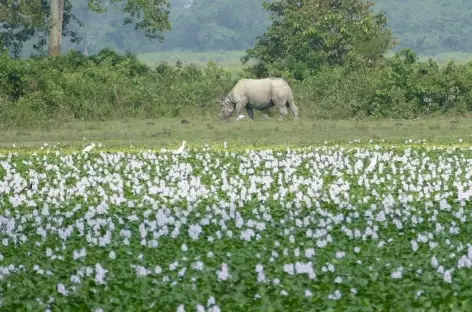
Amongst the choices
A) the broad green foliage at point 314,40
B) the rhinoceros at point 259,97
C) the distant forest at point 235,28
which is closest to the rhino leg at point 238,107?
the rhinoceros at point 259,97

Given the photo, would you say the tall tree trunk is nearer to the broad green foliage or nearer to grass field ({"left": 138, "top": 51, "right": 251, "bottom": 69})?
the broad green foliage

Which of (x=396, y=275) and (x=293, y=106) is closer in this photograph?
(x=396, y=275)

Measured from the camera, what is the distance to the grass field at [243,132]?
1292 inches

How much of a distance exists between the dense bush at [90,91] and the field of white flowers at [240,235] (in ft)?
57.8

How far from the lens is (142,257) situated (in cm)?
1295

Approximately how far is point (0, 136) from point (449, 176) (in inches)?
731

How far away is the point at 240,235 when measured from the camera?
47.1ft

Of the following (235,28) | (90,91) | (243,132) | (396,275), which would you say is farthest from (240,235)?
(235,28)

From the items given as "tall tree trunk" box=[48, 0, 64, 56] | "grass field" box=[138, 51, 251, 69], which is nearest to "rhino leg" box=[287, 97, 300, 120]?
"tall tree trunk" box=[48, 0, 64, 56]

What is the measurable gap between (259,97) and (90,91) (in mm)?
5772

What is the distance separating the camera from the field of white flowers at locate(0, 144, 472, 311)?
11.0 metres

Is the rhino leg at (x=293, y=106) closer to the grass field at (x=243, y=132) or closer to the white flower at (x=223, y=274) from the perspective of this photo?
the grass field at (x=243, y=132)

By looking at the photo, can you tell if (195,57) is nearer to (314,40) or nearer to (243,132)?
(314,40)

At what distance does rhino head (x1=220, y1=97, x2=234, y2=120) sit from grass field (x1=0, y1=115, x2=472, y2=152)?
6.33 ft
